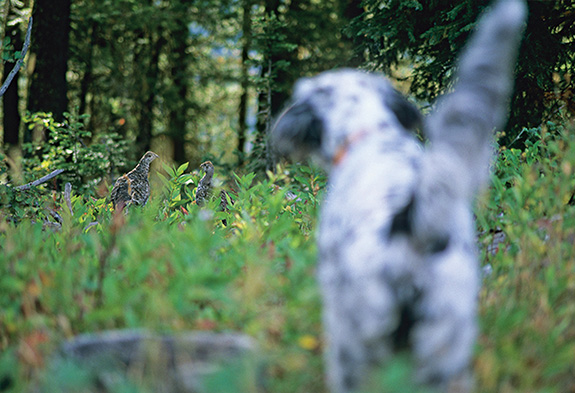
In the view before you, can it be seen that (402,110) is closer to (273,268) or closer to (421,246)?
(421,246)

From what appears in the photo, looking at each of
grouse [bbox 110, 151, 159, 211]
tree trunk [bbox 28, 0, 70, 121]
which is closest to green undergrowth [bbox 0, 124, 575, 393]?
grouse [bbox 110, 151, 159, 211]

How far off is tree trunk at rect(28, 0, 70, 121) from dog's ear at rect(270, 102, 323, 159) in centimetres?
720

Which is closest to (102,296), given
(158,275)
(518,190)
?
(158,275)

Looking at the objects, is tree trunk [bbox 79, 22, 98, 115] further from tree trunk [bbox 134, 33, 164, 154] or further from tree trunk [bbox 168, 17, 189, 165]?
tree trunk [bbox 168, 17, 189, 165]

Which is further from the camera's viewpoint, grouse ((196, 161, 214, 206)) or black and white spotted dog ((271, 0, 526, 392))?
grouse ((196, 161, 214, 206))

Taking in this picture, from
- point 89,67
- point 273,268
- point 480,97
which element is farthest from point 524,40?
point 89,67

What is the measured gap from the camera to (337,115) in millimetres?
2066

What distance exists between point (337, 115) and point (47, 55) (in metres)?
7.68

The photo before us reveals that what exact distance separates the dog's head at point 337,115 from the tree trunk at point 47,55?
23.7 feet

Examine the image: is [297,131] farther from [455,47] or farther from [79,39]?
[79,39]

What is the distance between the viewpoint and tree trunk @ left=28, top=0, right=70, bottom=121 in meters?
8.11

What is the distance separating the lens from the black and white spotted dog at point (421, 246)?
63.6 inches

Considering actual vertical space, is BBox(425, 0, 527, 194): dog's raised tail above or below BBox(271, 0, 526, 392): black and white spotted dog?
above

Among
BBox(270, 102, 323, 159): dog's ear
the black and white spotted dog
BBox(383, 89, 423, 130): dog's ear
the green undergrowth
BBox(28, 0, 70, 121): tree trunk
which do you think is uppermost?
BBox(28, 0, 70, 121): tree trunk
